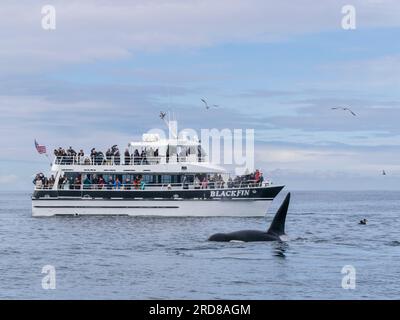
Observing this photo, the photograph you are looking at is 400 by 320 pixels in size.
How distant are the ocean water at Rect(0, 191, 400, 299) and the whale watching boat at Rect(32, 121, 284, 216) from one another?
885 cm

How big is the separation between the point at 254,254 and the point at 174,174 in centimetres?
3181

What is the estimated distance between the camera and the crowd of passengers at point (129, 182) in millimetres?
72000

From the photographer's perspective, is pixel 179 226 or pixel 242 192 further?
pixel 242 192

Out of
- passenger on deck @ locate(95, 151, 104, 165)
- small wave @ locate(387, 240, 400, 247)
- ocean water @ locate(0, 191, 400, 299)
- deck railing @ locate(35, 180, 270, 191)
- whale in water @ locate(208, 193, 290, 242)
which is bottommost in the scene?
small wave @ locate(387, 240, 400, 247)

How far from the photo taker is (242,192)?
7112 cm

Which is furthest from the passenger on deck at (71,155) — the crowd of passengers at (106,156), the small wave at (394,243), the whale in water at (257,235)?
the small wave at (394,243)

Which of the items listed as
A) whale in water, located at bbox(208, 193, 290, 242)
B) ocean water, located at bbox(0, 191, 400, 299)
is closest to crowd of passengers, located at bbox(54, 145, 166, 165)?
ocean water, located at bbox(0, 191, 400, 299)

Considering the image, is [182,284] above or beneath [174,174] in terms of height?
beneath

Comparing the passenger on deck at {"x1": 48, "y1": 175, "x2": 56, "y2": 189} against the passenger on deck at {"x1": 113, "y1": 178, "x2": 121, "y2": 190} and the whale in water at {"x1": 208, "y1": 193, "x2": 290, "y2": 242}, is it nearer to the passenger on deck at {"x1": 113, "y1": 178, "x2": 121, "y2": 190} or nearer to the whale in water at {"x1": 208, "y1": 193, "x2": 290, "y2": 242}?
the passenger on deck at {"x1": 113, "y1": 178, "x2": 121, "y2": 190}

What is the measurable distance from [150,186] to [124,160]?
377 cm

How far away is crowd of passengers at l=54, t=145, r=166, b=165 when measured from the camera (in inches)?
2908

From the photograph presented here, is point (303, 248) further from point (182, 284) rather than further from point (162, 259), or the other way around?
point (182, 284)
